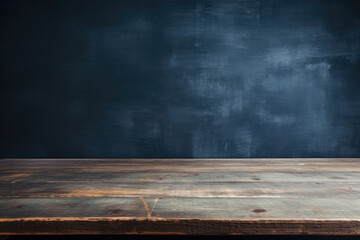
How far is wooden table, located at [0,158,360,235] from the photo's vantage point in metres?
0.64

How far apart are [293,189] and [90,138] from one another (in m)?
1.69

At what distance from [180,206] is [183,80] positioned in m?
1.55

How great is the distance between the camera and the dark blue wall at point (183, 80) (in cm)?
214

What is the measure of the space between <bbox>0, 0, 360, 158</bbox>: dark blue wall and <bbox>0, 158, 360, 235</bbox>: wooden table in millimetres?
1094

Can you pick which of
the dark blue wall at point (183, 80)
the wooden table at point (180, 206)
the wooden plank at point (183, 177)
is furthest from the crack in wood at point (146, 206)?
the dark blue wall at point (183, 80)

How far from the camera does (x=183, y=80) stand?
7.13 ft

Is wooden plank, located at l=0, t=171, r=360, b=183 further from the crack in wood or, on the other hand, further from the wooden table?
the crack in wood

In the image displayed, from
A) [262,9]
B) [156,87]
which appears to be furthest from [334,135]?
[156,87]

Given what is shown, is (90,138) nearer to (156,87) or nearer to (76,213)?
(156,87)

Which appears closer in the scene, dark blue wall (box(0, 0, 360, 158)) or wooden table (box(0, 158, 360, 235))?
wooden table (box(0, 158, 360, 235))

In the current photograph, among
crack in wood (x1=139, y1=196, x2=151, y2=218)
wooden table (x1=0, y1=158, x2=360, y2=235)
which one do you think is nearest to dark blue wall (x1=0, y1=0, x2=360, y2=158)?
wooden table (x1=0, y1=158, x2=360, y2=235)

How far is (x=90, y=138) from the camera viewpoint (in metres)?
2.17

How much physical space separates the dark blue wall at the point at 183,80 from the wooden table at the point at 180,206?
1.09 m

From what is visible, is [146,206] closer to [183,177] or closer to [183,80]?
[183,177]
